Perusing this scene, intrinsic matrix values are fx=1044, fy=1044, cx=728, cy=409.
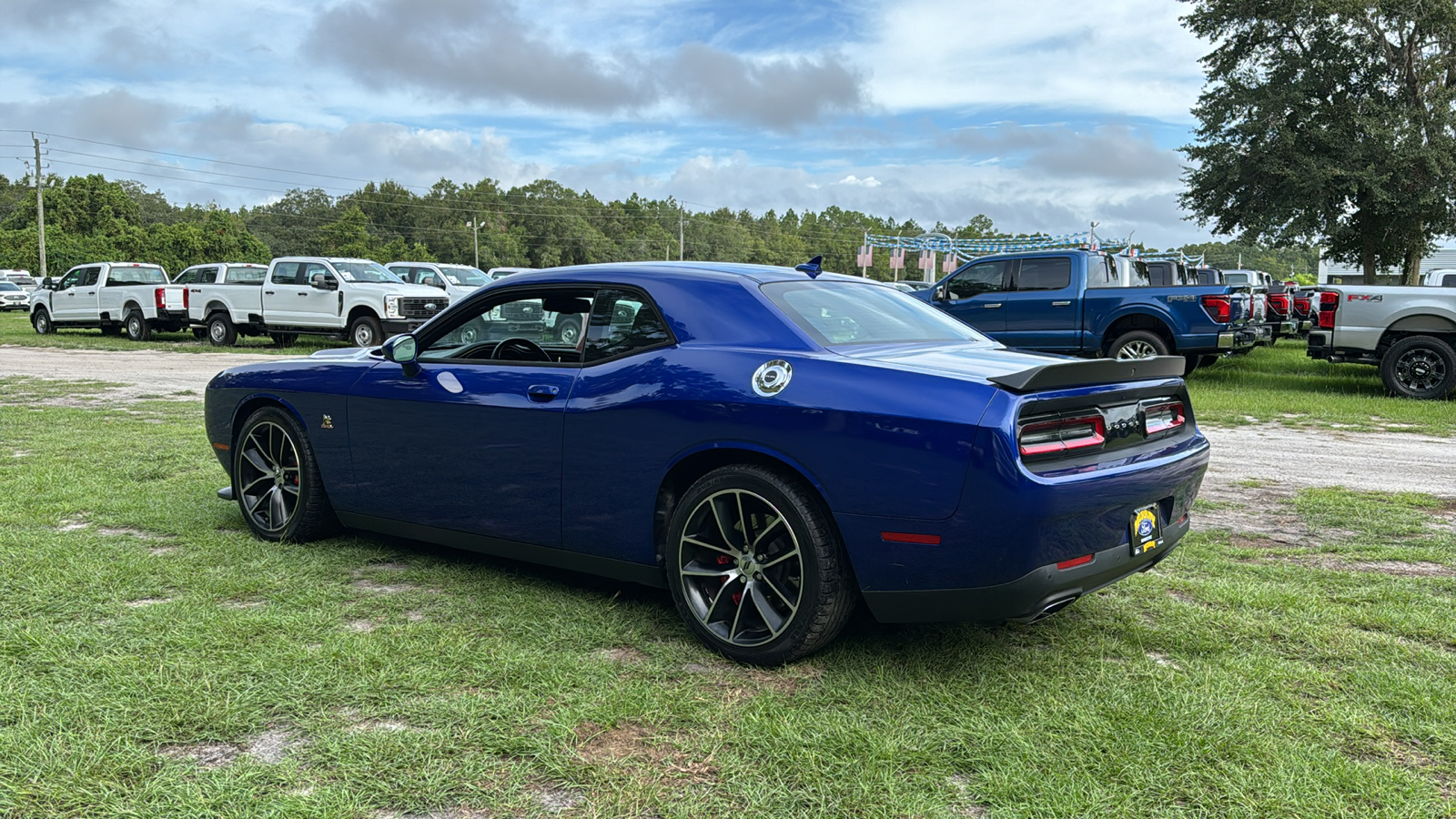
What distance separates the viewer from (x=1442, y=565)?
504 cm

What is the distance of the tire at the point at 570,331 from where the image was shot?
4.34 m

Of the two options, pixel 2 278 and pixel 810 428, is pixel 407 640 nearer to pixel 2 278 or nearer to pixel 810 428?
pixel 810 428

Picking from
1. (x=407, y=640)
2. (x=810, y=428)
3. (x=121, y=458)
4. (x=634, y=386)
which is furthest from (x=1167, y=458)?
(x=121, y=458)

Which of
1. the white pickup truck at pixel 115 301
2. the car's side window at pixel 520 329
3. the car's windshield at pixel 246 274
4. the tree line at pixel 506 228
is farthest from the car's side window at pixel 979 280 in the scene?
the tree line at pixel 506 228

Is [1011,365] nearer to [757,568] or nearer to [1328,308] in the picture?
[757,568]

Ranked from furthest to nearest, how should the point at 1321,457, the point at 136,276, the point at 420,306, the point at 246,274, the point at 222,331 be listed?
the point at 136,276, the point at 246,274, the point at 222,331, the point at 420,306, the point at 1321,457

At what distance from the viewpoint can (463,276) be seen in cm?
2519

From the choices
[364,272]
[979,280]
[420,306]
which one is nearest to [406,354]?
[979,280]

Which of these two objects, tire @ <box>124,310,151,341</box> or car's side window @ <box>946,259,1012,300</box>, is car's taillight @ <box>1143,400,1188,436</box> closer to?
car's side window @ <box>946,259,1012,300</box>

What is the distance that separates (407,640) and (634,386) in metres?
1.25

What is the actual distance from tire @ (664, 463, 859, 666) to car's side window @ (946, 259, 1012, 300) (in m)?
12.5

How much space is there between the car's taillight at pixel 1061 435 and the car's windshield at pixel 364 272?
19686 millimetres

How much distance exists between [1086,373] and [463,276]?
2319 centimetres

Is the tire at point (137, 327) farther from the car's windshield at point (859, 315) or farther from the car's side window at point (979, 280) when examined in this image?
the car's windshield at point (859, 315)
